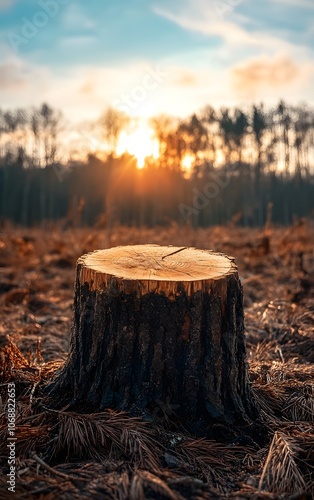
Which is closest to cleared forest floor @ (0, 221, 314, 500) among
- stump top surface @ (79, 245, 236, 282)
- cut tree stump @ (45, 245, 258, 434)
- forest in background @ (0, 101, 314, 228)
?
cut tree stump @ (45, 245, 258, 434)

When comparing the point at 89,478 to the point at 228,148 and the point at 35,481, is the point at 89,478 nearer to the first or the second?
the point at 35,481

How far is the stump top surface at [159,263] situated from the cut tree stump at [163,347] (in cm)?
2

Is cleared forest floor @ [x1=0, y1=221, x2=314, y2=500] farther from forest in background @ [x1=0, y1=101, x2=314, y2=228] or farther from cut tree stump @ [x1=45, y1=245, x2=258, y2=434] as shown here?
forest in background @ [x1=0, y1=101, x2=314, y2=228]

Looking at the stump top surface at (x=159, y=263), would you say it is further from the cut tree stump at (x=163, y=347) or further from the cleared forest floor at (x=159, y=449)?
the cleared forest floor at (x=159, y=449)

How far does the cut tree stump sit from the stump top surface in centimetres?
2

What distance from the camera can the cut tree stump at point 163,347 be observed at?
2.13 meters

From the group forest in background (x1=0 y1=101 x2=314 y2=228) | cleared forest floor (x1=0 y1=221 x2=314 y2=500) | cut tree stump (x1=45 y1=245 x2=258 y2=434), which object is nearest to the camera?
cleared forest floor (x1=0 y1=221 x2=314 y2=500)

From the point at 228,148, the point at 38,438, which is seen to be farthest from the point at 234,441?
the point at 228,148

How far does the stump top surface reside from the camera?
7.36 ft

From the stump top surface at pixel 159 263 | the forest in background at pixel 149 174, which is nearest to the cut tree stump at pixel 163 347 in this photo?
the stump top surface at pixel 159 263

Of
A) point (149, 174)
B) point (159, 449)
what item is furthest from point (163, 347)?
point (149, 174)

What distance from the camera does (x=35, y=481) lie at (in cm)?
166

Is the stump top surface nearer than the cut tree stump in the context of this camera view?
No

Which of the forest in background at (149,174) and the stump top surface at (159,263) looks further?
the forest in background at (149,174)
